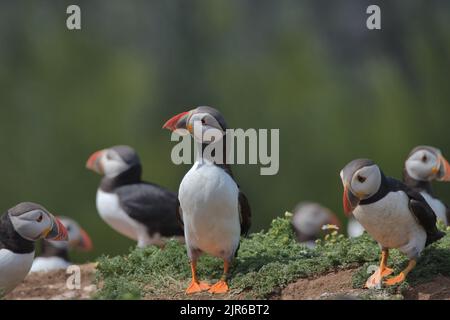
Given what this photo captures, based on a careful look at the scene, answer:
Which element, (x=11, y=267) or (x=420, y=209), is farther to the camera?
(x=11, y=267)

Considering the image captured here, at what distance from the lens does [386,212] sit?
7008 mm

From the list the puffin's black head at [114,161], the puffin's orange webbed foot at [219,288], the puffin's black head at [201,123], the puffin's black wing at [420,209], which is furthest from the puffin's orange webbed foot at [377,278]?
the puffin's black head at [114,161]

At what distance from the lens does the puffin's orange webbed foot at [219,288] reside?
735 centimetres

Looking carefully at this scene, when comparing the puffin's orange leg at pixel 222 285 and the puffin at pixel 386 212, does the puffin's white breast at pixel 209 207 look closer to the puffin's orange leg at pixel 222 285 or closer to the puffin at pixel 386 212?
the puffin's orange leg at pixel 222 285

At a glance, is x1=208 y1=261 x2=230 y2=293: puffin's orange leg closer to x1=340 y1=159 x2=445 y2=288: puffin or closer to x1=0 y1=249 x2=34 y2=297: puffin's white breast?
x1=340 y1=159 x2=445 y2=288: puffin

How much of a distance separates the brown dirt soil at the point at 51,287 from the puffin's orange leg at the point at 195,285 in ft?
4.78

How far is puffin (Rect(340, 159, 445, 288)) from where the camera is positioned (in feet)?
22.6

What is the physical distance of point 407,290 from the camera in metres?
7.10

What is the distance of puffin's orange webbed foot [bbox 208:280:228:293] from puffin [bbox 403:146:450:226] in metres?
3.06

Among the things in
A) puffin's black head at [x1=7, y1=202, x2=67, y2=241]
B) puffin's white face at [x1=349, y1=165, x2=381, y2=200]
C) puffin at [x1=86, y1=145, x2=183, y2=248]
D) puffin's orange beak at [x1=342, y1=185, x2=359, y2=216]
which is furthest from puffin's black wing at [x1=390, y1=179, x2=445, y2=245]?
puffin at [x1=86, y1=145, x2=183, y2=248]

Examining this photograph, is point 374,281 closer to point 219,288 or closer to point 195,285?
point 219,288

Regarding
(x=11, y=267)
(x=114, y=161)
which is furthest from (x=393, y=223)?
(x=114, y=161)

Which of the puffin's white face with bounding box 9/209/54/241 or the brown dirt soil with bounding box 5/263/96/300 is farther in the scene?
the brown dirt soil with bounding box 5/263/96/300

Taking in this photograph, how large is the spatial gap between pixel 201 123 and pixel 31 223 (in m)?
1.48
